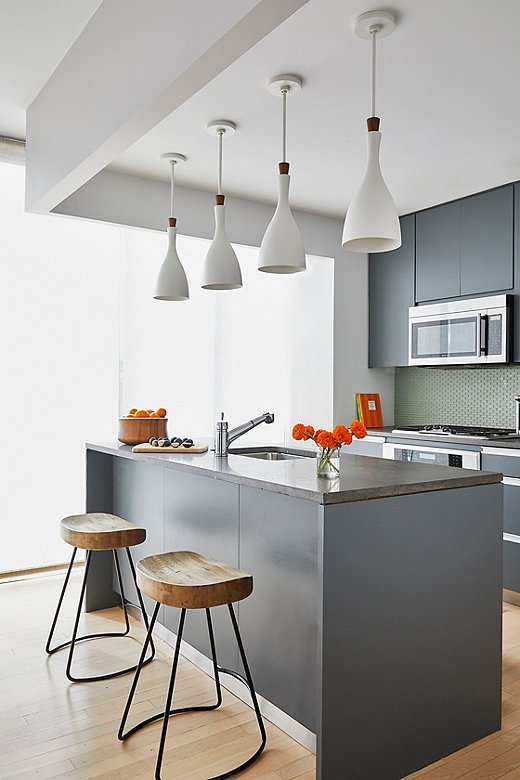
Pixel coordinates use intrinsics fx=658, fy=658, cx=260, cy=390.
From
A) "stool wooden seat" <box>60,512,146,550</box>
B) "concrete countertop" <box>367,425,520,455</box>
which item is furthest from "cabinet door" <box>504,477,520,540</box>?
"stool wooden seat" <box>60,512,146,550</box>

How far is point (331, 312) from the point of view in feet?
17.0

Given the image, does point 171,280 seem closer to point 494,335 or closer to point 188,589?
point 188,589

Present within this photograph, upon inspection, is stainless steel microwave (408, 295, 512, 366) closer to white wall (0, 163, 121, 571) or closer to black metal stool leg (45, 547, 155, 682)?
white wall (0, 163, 121, 571)

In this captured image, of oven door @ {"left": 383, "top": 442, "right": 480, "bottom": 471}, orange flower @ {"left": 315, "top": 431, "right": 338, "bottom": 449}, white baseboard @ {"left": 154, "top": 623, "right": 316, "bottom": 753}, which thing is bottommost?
white baseboard @ {"left": 154, "top": 623, "right": 316, "bottom": 753}

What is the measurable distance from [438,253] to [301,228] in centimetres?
103

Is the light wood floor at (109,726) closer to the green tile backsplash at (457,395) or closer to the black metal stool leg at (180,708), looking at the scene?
the black metal stool leg at (180,708)

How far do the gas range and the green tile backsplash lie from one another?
10cm

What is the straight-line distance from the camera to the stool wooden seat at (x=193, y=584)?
6.77 feet

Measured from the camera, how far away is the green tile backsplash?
4.66 m

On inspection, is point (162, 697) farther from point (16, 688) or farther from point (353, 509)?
point (353, 509)

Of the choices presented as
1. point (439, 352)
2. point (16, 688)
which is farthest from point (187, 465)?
point (439, 352)

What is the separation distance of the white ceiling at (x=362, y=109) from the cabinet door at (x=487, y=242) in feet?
0.38

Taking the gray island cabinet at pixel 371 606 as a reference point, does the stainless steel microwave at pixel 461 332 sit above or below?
above

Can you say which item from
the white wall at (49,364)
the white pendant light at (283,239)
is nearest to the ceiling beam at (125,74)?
the white pendant light at (283,239)
